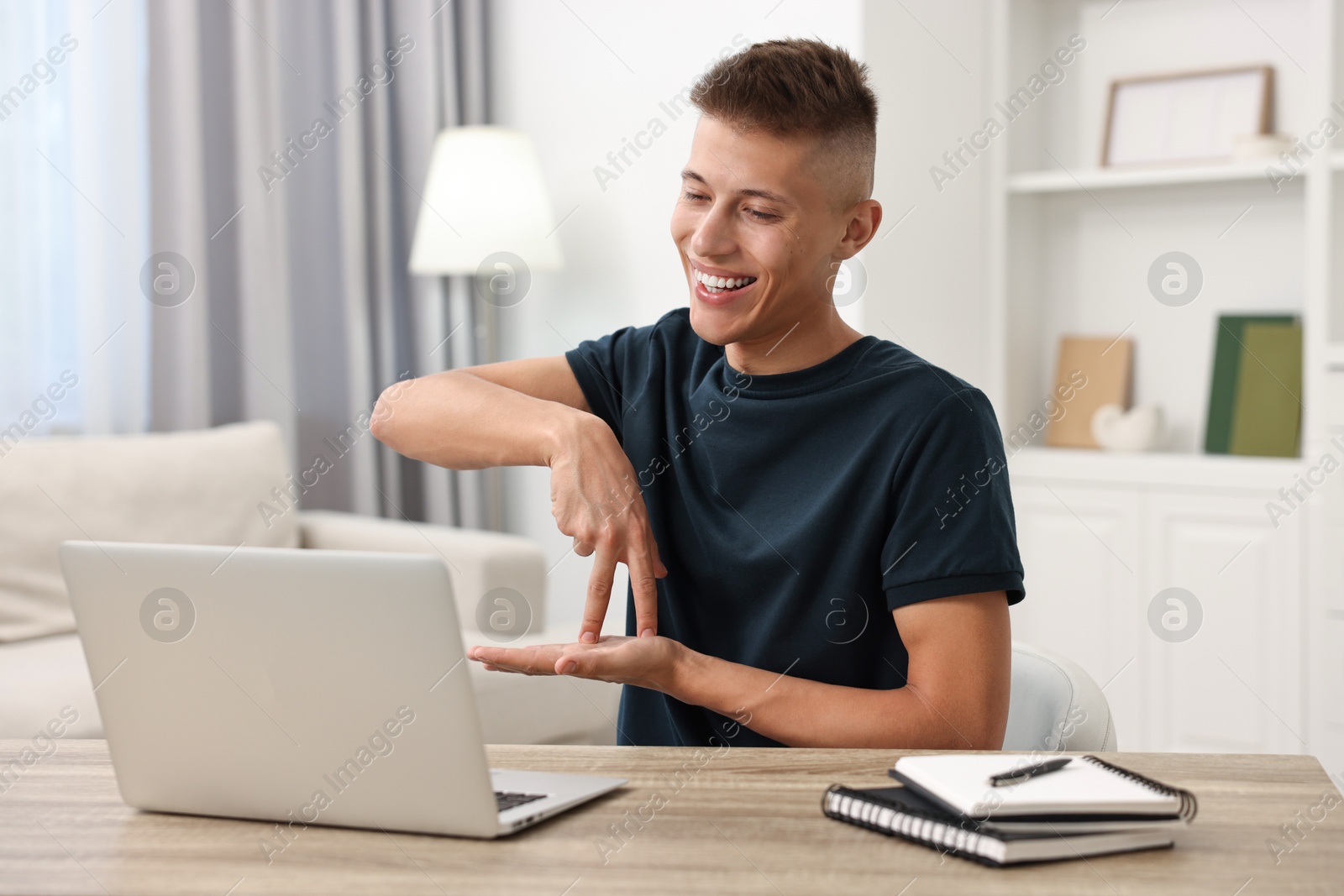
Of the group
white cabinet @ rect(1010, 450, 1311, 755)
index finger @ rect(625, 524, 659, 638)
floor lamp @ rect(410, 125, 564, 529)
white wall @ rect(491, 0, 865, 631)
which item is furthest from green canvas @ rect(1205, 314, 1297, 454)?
index finger @ rect(625, 524, 659, 638)

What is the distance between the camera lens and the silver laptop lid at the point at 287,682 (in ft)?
2.43

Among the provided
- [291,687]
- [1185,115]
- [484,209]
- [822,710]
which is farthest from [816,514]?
[1185,115]

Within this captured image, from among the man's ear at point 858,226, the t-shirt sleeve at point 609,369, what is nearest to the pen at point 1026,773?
the man's ear at point 858,226

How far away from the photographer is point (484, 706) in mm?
2305

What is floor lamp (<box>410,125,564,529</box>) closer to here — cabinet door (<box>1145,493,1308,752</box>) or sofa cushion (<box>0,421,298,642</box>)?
sofa cushion (<box>0,421,298,642</box>)

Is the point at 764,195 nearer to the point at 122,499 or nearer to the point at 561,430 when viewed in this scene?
the point at 561,430

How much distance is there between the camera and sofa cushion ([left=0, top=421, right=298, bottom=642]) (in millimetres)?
2379

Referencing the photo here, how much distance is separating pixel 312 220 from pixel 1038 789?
286cm

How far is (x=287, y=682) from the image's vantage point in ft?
2.54

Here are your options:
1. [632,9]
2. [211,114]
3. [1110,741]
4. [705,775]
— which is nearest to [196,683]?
[705,775]

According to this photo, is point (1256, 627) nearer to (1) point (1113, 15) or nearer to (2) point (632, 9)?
(1) point (1113, 15)

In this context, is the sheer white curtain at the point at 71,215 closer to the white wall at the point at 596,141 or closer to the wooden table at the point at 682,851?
the white wall at the point at 596,141

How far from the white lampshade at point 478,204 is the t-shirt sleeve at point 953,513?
2.09m

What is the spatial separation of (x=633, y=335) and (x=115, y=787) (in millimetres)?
798
